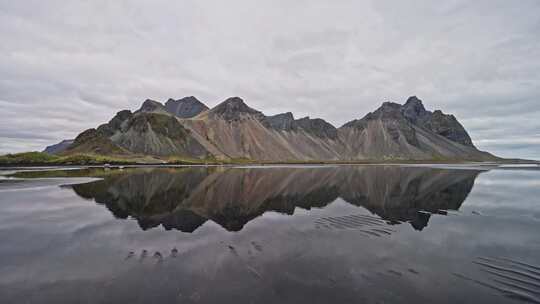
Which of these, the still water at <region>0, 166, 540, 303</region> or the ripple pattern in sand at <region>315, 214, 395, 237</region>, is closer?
the still water at <region>0, 166, 540, 303</region>

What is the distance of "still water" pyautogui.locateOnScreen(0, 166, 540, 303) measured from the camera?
10.6 m

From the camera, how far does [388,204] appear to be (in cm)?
3125

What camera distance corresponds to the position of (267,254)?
594 inches

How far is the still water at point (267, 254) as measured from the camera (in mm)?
10648

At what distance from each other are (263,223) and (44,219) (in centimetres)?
1879

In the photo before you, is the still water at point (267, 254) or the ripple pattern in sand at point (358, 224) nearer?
the still water at point (267, 254)

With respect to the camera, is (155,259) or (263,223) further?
(263,223)

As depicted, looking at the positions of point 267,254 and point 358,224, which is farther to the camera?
point 358,224

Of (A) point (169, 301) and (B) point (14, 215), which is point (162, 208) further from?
(A) point (169, 301)

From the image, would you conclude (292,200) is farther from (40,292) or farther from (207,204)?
(40,292)

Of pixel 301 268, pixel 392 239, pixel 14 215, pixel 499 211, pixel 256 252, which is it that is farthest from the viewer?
pixel 499 211

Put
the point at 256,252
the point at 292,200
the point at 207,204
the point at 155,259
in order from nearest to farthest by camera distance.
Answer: the point at 155,259 → the point at 256,252 → the point at 207,204 → the point at 292,200

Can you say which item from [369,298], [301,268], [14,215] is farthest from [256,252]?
[14,215]

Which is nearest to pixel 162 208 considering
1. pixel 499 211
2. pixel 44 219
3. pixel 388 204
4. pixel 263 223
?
pixel 44 219
